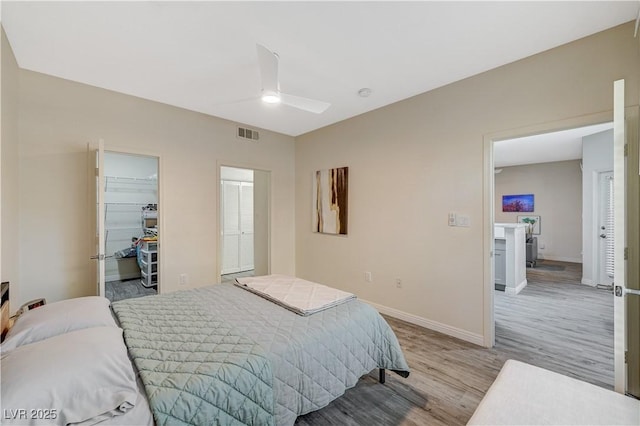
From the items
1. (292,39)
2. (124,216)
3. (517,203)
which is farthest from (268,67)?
(517,203)

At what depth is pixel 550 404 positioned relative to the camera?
112 centimetres

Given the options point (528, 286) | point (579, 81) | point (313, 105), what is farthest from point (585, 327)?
point (313, 105)

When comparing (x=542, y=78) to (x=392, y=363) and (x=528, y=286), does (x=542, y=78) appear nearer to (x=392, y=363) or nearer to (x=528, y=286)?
(x=392, y=363)

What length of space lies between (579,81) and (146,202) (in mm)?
6676

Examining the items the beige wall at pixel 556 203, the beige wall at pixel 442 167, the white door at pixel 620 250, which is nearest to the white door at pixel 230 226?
the beige wall at pixel 442 167

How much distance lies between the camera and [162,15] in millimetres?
1876

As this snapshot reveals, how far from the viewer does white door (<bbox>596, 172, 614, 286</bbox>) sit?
4.54m

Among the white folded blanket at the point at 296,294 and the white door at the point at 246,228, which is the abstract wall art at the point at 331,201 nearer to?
the white folded blanket at the point at 296,294

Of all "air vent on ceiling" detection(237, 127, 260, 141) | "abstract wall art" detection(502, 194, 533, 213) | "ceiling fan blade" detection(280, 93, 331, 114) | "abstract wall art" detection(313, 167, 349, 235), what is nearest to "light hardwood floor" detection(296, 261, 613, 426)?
"abstract wall art" detection(313, 167, 349, 235)

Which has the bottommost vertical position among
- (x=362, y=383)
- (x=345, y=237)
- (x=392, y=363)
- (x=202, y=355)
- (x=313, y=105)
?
(x=362, y=383)

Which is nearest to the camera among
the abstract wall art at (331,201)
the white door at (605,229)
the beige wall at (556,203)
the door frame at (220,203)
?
the door frame at (220,203)

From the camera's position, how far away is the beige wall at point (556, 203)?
270 inches

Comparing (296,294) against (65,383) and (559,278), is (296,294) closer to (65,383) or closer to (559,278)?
(65,383)

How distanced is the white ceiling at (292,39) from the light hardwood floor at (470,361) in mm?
2705
